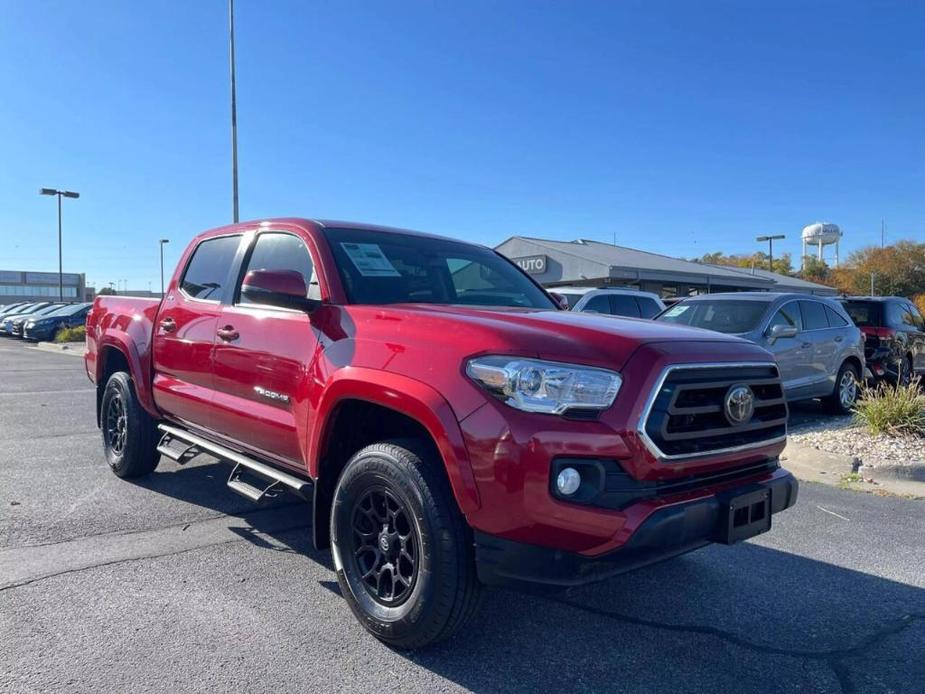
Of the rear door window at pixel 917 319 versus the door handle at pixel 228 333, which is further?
the rear door window at pixel 917 319

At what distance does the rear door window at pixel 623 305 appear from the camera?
540 inches

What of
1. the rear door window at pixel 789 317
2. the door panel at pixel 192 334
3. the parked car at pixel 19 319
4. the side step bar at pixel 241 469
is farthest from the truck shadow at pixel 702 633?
the parked car at pixel 19 319

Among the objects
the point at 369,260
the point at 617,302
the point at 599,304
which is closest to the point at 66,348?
the point at 599,304

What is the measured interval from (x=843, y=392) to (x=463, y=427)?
29.1 ft

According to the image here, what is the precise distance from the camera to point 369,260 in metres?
3.97

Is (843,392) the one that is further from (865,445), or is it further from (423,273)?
(423,273)

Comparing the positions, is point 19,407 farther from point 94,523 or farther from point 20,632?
point 20,632

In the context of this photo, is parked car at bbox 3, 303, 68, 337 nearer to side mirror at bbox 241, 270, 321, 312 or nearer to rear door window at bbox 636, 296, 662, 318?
rear door window at bbox 636, 296, 662, 318

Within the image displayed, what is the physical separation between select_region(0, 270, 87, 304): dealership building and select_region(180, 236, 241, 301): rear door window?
100 meters

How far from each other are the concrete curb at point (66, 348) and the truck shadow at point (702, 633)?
22888 millimetres

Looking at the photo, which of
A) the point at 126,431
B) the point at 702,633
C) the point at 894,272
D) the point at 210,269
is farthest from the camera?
the point at 894,272

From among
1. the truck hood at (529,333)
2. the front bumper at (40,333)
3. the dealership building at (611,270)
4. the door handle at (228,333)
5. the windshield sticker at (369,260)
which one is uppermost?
the dealership building at (611,270)

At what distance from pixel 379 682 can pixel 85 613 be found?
1575 mm

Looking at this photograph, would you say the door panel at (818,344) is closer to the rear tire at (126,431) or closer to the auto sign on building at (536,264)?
the rear tire at (126,431)
